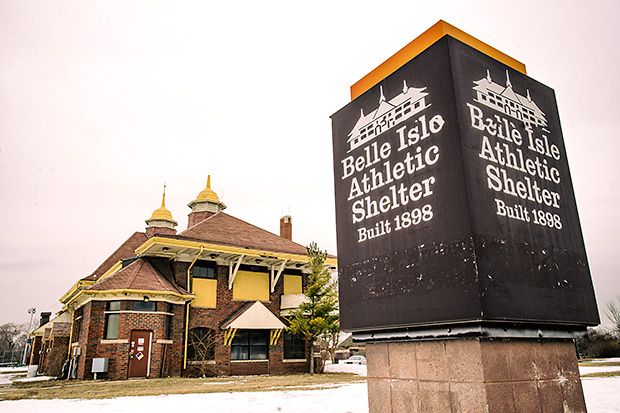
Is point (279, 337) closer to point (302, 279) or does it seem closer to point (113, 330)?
point (302, 279)

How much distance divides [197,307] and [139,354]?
3760 millimetres

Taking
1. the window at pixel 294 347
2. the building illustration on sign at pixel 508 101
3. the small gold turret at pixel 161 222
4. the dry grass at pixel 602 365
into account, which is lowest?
the dry grass at pixel 602 365

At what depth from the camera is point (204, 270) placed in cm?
2238

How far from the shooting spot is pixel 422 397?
421 centimetres

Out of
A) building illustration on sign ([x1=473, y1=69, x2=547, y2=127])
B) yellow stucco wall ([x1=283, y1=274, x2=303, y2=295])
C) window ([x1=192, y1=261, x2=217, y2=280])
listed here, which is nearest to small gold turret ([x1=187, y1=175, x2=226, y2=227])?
window ([x1=192, y1=261, x2=217, y2=280])

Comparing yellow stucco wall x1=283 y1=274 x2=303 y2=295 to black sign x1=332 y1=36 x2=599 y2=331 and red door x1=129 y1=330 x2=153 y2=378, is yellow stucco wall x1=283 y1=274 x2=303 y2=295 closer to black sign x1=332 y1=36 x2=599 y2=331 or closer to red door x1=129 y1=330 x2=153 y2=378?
red door x1=129 y1=330 x2=153 y2=378

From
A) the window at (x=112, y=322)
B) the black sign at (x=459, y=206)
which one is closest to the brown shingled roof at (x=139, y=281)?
the window at (x=112, y=322)

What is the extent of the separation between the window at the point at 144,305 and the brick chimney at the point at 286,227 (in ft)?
41.0

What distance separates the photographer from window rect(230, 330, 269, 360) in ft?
72.5

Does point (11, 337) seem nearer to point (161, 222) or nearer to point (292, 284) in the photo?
point (161, 222)

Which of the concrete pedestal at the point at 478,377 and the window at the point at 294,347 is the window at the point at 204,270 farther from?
the concrete pedestal at the point at 478,377

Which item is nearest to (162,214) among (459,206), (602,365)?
(602,365)

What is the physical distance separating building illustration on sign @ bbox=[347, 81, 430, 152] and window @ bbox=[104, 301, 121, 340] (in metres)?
16.9

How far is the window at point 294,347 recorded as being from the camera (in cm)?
2387
